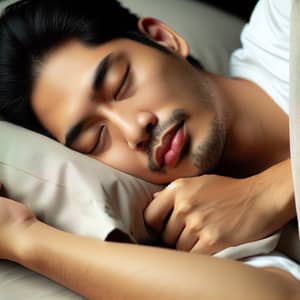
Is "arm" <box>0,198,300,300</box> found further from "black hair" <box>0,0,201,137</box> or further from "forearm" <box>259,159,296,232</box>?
"black hair" <box>0,0,201,137</box>

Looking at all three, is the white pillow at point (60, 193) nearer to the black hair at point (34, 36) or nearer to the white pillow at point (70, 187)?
the white pillow at point (70, 187)

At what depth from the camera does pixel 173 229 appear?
0.90 m

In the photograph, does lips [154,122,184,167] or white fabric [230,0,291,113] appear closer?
lips [154,122,184,167]

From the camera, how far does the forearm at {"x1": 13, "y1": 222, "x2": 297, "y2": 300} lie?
70cm

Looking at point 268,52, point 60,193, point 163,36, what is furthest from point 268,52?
point 60,193

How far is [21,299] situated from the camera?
0.80m


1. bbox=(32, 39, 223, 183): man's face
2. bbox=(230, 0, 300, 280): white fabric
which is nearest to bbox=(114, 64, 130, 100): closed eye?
bbox=(32, 39, 223, 183): man's face

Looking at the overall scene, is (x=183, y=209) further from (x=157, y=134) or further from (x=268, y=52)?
(x=268, y=52)

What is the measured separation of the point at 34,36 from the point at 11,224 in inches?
16.3

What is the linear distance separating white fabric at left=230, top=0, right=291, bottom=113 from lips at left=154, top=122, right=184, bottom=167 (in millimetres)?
291

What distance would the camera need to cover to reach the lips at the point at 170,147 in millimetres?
946

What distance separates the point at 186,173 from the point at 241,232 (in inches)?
6.3

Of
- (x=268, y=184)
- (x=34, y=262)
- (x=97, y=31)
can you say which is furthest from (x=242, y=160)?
(x=34, y=262)

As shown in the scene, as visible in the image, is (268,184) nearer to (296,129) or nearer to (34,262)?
(296,129)
